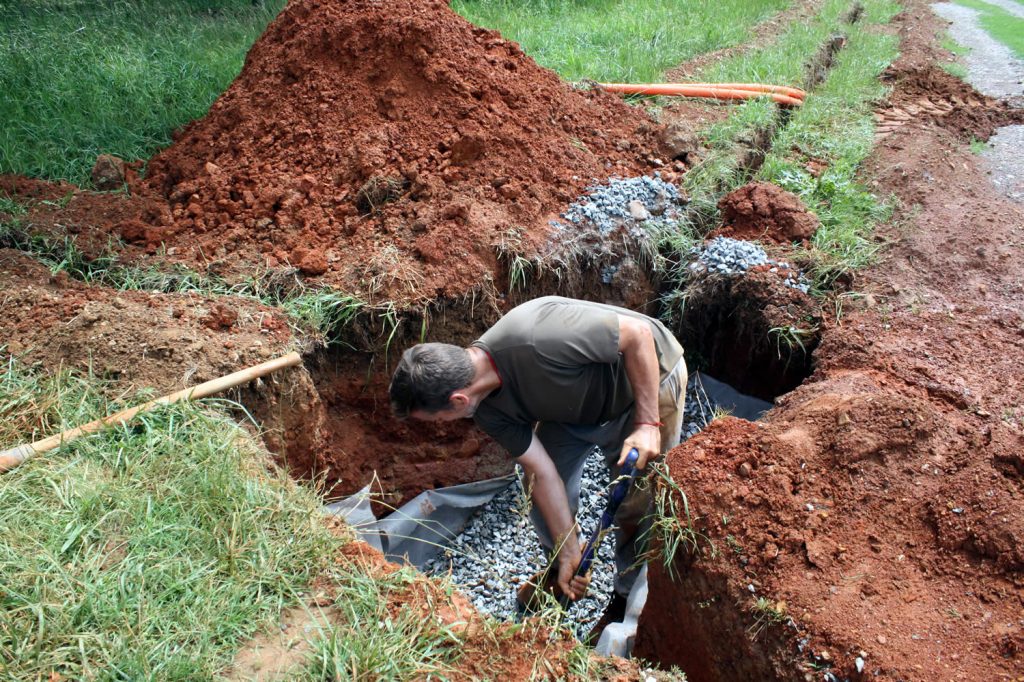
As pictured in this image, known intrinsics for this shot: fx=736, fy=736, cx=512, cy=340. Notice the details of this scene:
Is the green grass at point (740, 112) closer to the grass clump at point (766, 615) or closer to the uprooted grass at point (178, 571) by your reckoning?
the grass clump at point (766, 615)

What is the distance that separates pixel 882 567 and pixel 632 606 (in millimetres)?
1134

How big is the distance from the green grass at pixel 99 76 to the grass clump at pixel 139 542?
2.53 metres

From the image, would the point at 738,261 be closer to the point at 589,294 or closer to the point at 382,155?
the point at 589,294

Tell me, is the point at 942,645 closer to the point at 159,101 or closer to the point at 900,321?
the point at 900,321

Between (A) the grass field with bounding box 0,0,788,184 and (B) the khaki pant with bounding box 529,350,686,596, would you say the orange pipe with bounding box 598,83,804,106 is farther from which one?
(B) the khaki pant with bounding box 529,350,686,596

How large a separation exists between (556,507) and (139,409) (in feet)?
5.52

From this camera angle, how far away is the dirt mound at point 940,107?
5.66m

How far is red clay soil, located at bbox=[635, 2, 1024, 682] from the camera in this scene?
250 centimetres

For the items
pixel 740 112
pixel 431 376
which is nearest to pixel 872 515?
pixel 431 376

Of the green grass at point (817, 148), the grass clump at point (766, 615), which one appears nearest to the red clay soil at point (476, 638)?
the grass clump at point (766, 615)

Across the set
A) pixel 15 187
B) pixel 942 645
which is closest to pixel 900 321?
pixel 942 645

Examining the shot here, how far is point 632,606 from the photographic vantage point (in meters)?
3.39

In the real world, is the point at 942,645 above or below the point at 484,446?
above

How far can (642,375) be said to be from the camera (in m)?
3.00
